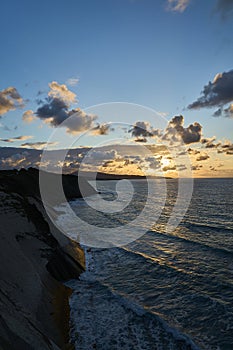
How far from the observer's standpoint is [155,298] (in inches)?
537

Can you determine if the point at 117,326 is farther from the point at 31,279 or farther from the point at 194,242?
the point at 194,242

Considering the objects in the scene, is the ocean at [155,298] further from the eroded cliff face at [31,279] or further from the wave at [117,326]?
the eroded cliff face at [31,279]

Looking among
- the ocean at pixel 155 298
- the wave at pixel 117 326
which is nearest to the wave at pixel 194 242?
the ocean at pixel 155 298

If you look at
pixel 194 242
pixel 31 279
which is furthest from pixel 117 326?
pixel 194 242

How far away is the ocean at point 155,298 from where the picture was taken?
10.2 metres

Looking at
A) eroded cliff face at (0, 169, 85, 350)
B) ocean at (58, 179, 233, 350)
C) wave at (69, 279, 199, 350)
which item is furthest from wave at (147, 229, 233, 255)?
eroded cliff face at (0, 169, 85, 350)

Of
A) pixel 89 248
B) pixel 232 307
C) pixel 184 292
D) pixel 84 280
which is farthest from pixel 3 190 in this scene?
pixel 232 307

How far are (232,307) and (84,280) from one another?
9417 mm

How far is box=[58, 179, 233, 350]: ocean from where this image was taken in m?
10.2

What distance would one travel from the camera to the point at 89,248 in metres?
23.0

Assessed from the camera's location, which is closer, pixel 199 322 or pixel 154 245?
pixel 199 322

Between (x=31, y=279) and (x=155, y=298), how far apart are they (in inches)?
297

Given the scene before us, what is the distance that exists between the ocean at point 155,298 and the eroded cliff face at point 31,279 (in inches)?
35.8

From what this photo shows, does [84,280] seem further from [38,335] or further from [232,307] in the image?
[232,307]
